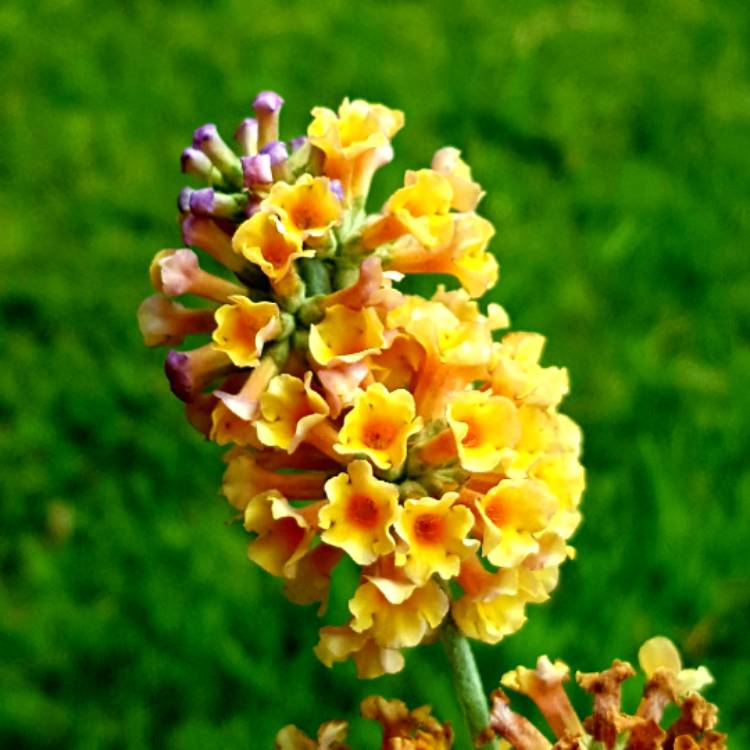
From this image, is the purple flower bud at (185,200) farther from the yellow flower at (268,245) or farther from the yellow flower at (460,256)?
the yellow flower at (460,256)

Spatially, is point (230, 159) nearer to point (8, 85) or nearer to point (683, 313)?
point (683, 313)

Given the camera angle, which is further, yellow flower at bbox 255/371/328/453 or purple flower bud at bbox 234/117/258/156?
purple flower bud at bbox 234/117/258/156

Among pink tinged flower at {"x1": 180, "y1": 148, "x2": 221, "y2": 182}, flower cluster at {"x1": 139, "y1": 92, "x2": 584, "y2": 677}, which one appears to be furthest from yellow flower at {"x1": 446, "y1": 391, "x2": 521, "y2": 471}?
pink tinged flower at {"x1": 180, "y1": 148, "x2": 221, "y2": 182}

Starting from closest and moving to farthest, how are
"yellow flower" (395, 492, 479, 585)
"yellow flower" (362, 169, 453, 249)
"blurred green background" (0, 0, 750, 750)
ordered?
"yellow flower" (395, 492, 479, 585) → "yellow flower" (362, 169, 453, 249) → "blurred green background" (0, 0, 750, 750)

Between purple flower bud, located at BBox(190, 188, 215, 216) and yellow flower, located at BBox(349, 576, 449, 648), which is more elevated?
purple flower bud, located at BBox(190, 188, 215, 216)

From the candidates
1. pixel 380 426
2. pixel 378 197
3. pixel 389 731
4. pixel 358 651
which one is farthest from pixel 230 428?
pixel 378 197

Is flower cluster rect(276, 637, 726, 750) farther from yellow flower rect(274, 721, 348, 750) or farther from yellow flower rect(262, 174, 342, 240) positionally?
yellow flower rect(262, 174, 342, 240)

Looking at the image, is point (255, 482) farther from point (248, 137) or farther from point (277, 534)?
point (248, 137)
